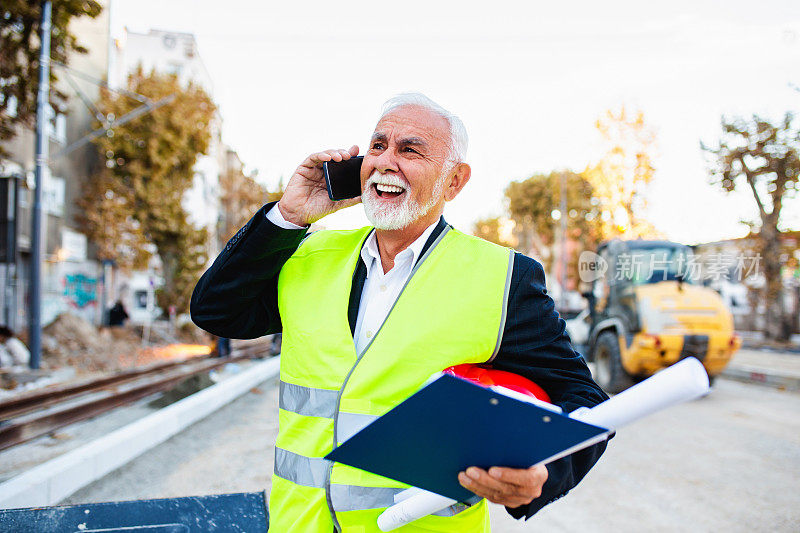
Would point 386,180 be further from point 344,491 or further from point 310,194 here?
point 344,491

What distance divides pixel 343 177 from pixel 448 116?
1.45 feet

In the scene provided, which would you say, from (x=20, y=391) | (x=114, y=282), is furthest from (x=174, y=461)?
(x=114, y=282)

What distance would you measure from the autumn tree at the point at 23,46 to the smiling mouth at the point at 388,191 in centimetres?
1433

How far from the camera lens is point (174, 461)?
5656 mm

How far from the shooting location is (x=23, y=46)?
1409 centimetres

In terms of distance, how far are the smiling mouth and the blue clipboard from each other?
1014mm

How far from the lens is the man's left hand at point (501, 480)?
1.24 m

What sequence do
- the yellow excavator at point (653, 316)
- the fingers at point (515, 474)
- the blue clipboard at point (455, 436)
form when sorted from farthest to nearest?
the yellow excavator at point (653, 316)
the fingers at point (515, 474)
the blue clipboard at point (455, 436)

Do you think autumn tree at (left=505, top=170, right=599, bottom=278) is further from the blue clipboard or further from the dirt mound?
the blue clipboard

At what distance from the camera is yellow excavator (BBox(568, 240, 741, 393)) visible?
9.32 m

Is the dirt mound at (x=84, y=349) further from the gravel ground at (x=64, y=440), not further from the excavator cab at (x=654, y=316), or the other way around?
the excavator cab at (x=654, y=316)

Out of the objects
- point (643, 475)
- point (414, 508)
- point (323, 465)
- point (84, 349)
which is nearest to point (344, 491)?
point (323, 465)

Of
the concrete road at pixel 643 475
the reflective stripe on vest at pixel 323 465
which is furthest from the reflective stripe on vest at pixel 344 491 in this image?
the concrete road at pixel 643 475

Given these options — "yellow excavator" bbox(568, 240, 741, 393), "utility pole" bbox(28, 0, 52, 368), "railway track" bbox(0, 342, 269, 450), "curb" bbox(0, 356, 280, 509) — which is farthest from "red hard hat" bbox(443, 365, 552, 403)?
"utility pole" bbox(28, 0, 52, 368)
